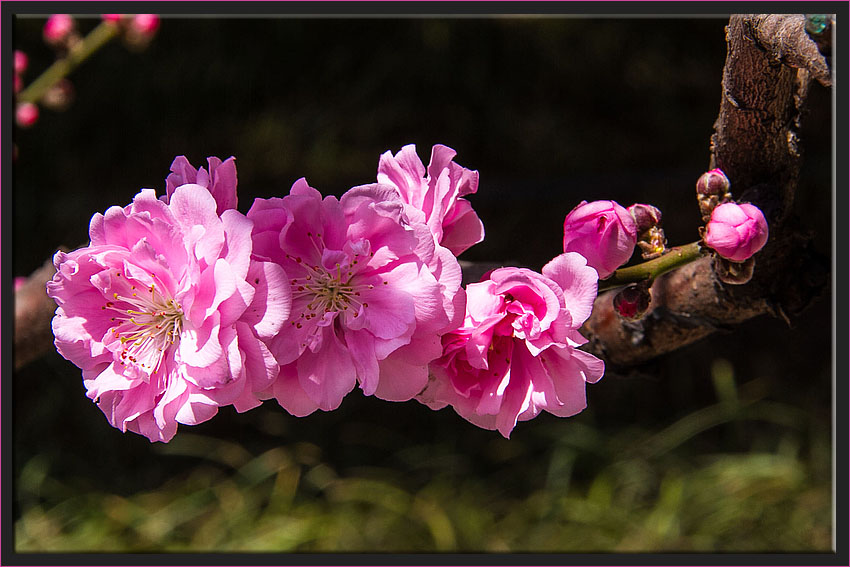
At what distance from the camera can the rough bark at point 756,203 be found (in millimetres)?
520

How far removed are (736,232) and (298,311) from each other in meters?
0.27

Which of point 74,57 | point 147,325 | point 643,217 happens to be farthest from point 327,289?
point 74,57

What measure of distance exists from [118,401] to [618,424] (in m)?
1.51

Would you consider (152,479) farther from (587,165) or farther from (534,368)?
(534,368)

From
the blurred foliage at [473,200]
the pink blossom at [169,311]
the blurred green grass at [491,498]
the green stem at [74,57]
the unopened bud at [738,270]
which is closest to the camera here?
the pink blossom at [169,311]

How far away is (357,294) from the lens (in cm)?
43

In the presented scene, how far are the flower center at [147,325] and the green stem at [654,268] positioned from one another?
0.87 feet

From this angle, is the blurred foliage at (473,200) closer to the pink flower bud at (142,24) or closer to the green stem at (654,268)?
the pink flower bud at (142,24)

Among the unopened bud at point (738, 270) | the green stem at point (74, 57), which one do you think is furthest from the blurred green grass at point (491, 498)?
the unopened bud at point (738, 270)

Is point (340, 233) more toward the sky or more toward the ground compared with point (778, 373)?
more toward the ground

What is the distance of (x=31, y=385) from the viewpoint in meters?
1.84

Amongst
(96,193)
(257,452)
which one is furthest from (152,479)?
(96,193)

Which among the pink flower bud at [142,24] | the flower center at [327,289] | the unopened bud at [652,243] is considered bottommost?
the flower center at [327,289]

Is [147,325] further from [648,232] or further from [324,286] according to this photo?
A: [648,232]
